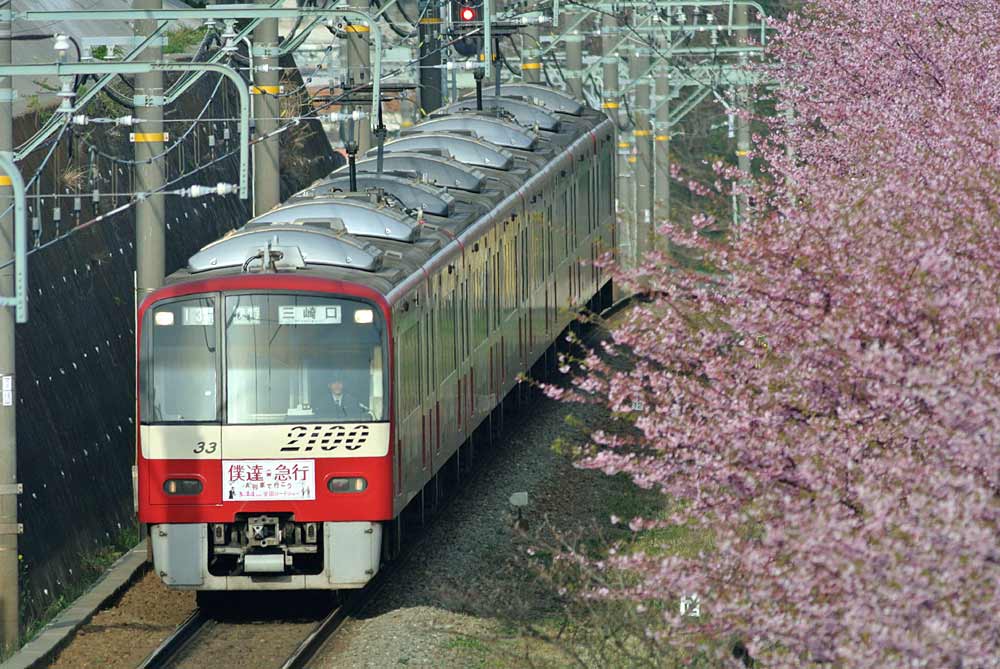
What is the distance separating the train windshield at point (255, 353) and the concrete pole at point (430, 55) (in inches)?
387

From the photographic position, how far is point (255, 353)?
1214 centimetres

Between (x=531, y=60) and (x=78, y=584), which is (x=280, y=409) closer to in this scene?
(x=78, y=584)

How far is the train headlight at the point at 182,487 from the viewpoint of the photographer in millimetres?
12273

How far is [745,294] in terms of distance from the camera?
28.4 feet

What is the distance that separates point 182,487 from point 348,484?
3.45 feet

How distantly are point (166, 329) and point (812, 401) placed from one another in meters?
5.29

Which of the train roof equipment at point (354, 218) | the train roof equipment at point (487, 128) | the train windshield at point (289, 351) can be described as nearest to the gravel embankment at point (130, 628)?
the train windshield at point (289, 351)

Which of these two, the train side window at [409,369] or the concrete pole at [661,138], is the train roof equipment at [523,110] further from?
the train side window at [409,369]

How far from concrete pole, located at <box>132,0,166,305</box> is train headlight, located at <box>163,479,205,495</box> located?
1.64m

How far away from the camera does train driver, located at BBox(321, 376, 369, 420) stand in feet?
40.0

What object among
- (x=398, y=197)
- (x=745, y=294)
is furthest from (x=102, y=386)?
(x=745, y=294)

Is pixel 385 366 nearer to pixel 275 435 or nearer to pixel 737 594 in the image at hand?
pixel 275 435

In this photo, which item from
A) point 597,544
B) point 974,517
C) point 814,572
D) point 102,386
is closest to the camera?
point 974,517

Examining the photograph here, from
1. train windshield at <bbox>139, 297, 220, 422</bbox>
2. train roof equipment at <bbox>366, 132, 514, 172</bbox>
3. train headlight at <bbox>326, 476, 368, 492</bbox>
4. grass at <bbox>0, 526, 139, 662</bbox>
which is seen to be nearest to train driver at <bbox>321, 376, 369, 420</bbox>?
train headlight at <bbox>326, 476, 368, 492</bbox>
